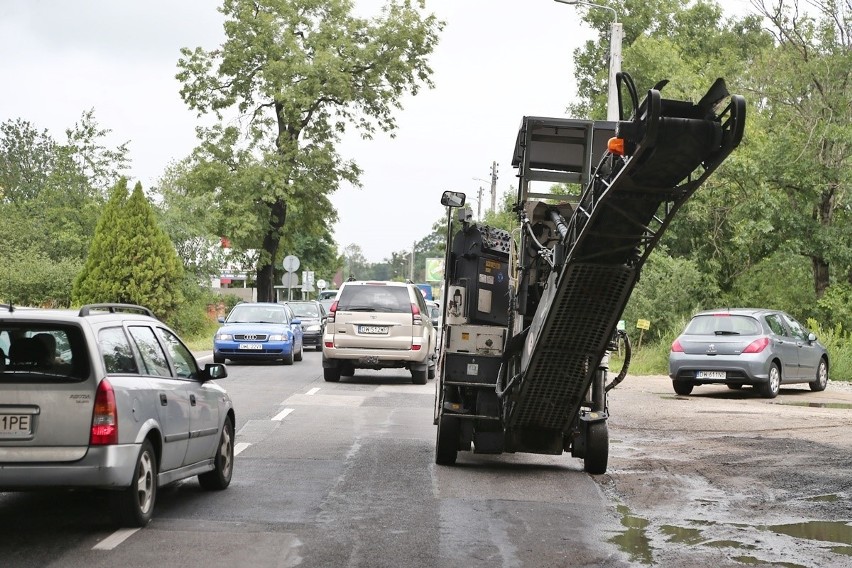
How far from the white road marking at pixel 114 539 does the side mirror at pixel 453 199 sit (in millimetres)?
4796

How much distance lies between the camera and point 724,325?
2266 cm

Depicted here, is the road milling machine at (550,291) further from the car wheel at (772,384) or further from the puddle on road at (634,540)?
the car wheel at (772,384)

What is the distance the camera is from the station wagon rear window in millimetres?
7832

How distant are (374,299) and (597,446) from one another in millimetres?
13328

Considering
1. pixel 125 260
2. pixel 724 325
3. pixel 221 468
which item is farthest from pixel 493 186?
pixel 221 468

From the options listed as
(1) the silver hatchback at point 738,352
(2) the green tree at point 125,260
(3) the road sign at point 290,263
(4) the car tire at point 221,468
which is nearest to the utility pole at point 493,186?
(3) the road sign at point 290,263

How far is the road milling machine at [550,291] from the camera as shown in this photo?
913 cm

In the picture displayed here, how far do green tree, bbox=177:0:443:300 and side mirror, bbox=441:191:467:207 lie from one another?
1422 inches

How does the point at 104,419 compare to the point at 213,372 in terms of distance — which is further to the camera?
the point at 213,372

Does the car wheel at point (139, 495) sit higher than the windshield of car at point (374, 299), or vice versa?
the windshield of car at point (374, 299)

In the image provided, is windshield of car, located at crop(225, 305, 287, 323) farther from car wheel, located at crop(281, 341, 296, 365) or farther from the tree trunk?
the tree trunk

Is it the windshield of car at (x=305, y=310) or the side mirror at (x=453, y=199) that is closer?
the side mirror at (x=453, y=199)

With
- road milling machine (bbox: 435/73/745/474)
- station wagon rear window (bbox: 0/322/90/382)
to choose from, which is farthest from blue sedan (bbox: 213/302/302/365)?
station wagon rear window (bbox: 0/322/90/382)

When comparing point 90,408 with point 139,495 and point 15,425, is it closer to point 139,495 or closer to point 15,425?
point 15,425
